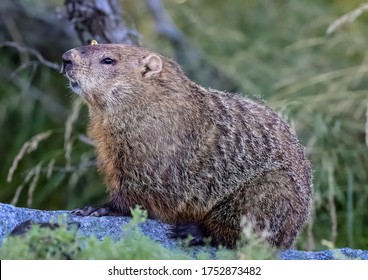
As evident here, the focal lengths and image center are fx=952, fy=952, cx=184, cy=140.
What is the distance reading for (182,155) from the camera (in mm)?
5254

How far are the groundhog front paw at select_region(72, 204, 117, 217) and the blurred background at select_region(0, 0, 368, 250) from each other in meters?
1.98

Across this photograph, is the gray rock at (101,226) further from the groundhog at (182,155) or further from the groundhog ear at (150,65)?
the groundhog ear at (150,65)

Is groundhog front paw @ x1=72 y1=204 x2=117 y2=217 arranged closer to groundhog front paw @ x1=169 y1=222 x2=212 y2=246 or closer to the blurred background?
groundhog front paw @ x1=169 y1=222 x2=212 y2=246

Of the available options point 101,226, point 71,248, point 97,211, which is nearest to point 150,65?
point 97,211

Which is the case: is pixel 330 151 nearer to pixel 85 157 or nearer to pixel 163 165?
pixel 85 157

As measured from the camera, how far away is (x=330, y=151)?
7652 mm

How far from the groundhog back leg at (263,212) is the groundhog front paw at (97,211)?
53cm

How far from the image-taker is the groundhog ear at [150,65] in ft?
17.7

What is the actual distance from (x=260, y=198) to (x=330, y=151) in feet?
8.60

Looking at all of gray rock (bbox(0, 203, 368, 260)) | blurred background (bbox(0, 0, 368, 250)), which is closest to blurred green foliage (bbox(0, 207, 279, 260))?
gray rock (bbox(0, 203, 368, 260))

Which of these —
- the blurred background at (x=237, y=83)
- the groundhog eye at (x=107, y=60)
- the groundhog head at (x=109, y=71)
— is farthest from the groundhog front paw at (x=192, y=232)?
the blurred background at (x=237, y=83)

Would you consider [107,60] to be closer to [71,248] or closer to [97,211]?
[97,211]

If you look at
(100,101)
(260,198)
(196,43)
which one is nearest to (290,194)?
(260,198)

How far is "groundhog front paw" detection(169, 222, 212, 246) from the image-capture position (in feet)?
16.7
